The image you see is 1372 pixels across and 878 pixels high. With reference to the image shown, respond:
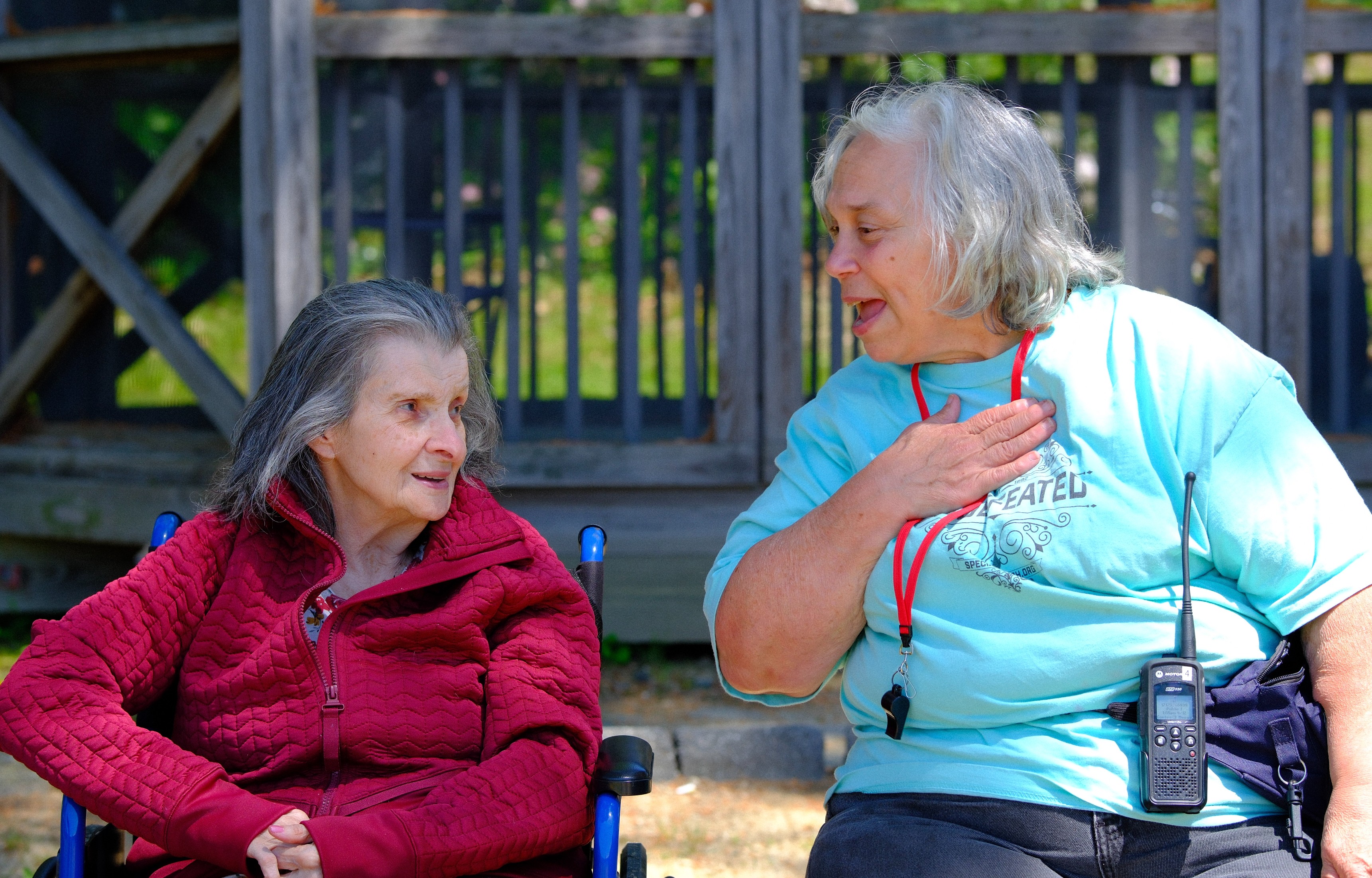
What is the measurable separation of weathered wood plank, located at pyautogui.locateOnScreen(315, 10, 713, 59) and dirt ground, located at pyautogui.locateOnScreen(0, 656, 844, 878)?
228cm

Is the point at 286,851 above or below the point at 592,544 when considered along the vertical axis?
below

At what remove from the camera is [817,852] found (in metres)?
2.02

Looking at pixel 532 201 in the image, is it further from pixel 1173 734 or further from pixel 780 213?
pixel 1173 734

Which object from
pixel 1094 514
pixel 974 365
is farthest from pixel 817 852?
pixel 974 365

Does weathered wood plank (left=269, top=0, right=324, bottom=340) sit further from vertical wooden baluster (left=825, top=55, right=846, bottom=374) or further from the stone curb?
the stone curb

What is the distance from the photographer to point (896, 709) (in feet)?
6.63

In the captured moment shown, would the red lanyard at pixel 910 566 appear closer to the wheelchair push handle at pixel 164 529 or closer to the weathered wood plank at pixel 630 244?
the wheelchair push handle at pixel 164 529

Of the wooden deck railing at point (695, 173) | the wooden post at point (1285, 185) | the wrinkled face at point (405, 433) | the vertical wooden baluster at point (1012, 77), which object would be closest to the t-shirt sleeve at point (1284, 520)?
the wrinkled face at point (405, 433)

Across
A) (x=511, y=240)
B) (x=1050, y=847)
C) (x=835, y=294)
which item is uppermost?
(x=511, y=240)

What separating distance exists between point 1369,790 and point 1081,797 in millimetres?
393

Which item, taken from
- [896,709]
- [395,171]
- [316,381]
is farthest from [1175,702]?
[395,171]

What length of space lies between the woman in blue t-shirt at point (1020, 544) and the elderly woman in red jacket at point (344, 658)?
1.22 ft

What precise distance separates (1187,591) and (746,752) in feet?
7.24

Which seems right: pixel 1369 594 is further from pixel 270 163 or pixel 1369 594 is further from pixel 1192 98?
pixel 270 163
